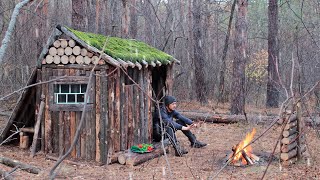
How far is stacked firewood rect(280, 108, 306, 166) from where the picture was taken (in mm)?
8234

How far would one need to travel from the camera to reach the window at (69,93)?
897 cm

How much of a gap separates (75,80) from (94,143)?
52.0 inches

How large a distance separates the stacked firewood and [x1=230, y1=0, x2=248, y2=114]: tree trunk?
5828 millimetres

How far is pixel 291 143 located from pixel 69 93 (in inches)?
178

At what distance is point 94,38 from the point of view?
31.0 feet

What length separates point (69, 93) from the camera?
9.02 m

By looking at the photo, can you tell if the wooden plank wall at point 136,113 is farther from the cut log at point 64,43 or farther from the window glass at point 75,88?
the cut log at point 64,43

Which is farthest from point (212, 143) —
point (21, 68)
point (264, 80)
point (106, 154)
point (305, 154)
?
point (264, 80)

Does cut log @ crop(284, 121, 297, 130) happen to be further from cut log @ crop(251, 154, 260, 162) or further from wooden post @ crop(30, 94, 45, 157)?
wooden post @ crop(30, 94, 45, 157)

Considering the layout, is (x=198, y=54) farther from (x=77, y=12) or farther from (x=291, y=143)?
(x=291, y=143)

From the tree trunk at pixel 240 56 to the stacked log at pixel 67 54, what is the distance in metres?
7.07

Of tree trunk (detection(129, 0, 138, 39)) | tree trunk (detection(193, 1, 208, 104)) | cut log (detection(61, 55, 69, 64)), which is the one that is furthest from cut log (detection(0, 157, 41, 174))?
tree trunk (detection(129, 0, 138, 39))

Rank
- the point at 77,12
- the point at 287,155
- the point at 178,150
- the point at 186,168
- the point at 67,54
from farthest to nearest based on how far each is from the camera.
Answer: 1. the point at 77,12
2. the point at 178,150
3. the point at 67,54
4. the point at 186,168
5. the point at 287,155

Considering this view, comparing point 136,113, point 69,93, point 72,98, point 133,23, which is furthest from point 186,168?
point 133,23
